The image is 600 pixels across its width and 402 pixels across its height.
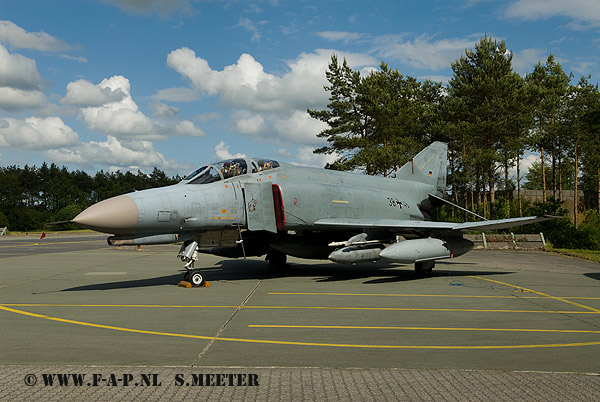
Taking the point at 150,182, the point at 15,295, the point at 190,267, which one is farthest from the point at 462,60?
the point at 150,182

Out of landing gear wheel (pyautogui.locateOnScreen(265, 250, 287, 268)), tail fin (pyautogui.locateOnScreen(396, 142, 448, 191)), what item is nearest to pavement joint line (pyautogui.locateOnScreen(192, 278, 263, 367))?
landing gear wheel (pyautogui.locateOnScreen(265, 250, 287, 268))

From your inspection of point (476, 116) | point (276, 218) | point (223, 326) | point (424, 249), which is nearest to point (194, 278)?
point (276, 218)

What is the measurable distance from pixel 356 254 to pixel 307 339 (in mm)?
6618

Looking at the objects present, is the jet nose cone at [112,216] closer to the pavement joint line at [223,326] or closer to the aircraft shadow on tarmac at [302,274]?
the aircraft shadow on tarmac at [302,274]

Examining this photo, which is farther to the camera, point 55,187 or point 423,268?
point 55,187

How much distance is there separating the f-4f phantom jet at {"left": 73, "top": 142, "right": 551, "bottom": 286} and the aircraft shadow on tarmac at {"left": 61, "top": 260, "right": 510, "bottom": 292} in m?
0.73

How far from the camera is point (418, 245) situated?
1352 centimetres

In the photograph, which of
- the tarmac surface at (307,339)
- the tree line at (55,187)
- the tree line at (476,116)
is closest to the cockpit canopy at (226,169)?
the tarmac surface at (307,339)

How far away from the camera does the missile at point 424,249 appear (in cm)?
1298

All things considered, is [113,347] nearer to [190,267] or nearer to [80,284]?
[190,267]

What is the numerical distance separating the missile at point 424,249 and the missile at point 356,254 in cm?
40

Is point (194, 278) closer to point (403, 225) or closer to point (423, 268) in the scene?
point (403, 225)

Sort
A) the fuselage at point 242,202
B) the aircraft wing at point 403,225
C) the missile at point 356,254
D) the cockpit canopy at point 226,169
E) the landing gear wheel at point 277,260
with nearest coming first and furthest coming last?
the fuselage at point 242,202 < the cockpit canopy at point 226,169 < the missile at point 356,254 < the aircraft wing at point 403,225 < the landing gear wheel at point 277,260

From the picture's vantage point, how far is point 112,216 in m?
9.87
